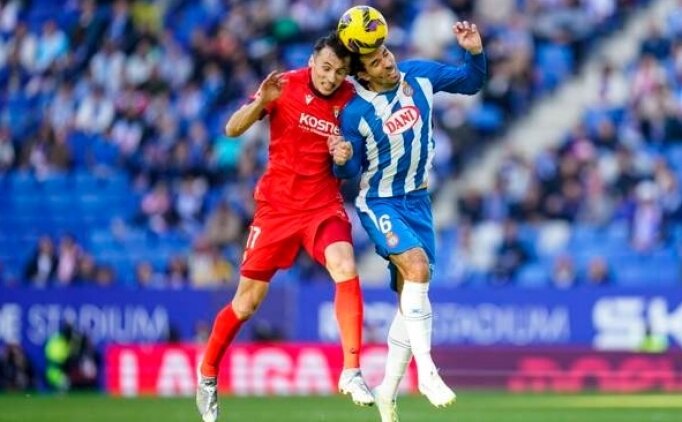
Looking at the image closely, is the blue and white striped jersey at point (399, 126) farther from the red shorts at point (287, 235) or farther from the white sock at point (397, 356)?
the white sock at point (397, 356)

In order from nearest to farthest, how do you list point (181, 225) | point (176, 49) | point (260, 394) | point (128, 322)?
point (260, 394), point (128, 322), point (181, 225), point (176, 49)

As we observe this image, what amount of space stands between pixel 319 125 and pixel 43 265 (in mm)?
13273

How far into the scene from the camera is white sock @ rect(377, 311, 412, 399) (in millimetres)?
13039

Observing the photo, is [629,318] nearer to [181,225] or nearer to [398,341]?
[181,225]

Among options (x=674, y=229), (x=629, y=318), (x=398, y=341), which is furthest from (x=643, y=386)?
(x=398, y=341)

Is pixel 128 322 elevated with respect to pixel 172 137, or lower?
lower

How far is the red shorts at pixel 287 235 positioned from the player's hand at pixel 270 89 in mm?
860

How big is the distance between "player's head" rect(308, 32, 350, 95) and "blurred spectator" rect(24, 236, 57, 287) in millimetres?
13283

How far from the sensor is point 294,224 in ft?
43.3

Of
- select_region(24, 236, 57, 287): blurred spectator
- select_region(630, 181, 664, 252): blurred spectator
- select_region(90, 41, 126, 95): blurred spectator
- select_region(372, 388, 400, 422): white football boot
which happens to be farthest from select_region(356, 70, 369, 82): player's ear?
select_region(90, 41, 126, 95): blurred spectator

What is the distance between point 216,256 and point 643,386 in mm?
6319

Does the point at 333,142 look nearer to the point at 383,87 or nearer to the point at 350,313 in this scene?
Answer: the point at 383,87

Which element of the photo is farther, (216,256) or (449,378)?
(216,256)

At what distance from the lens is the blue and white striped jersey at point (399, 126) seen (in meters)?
12.8
